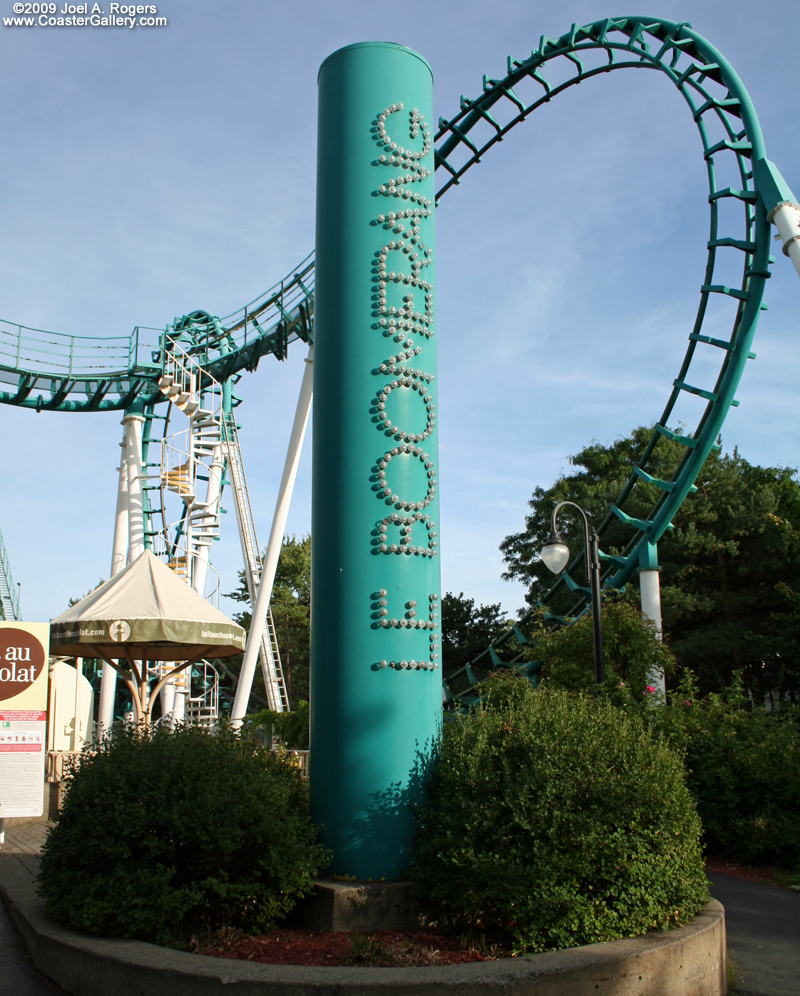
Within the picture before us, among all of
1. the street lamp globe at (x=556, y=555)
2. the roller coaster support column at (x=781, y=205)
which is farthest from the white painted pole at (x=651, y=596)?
the roller coaster support column at (x=781, y=205)

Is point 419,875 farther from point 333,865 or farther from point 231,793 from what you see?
point 231,793

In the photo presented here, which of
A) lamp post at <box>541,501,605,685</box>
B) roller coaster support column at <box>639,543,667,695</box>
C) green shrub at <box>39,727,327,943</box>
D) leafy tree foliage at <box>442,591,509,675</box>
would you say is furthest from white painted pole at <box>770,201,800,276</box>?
leafy tree foliage at <box>442,591,509,675</box>

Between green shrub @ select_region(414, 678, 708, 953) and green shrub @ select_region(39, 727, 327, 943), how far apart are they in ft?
3.39

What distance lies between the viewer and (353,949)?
506cm

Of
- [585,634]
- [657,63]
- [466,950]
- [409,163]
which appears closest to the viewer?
[466,950]

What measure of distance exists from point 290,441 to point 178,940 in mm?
13912

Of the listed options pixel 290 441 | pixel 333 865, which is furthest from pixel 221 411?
pixel 333 865

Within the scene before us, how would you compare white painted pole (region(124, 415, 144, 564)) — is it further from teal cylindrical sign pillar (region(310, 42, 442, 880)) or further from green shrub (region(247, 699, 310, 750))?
teal cylindrical sign pillar (region(310, 42, 442, 880))

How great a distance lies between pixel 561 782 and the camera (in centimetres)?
537

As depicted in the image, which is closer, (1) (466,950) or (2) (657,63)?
(1) (466,950)

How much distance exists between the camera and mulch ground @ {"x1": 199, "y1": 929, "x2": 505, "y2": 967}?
5.01m

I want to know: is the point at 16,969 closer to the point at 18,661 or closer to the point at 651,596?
the point at 18,661

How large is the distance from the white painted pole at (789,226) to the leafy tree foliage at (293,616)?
33.8m

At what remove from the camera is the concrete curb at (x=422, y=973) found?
4266mm
